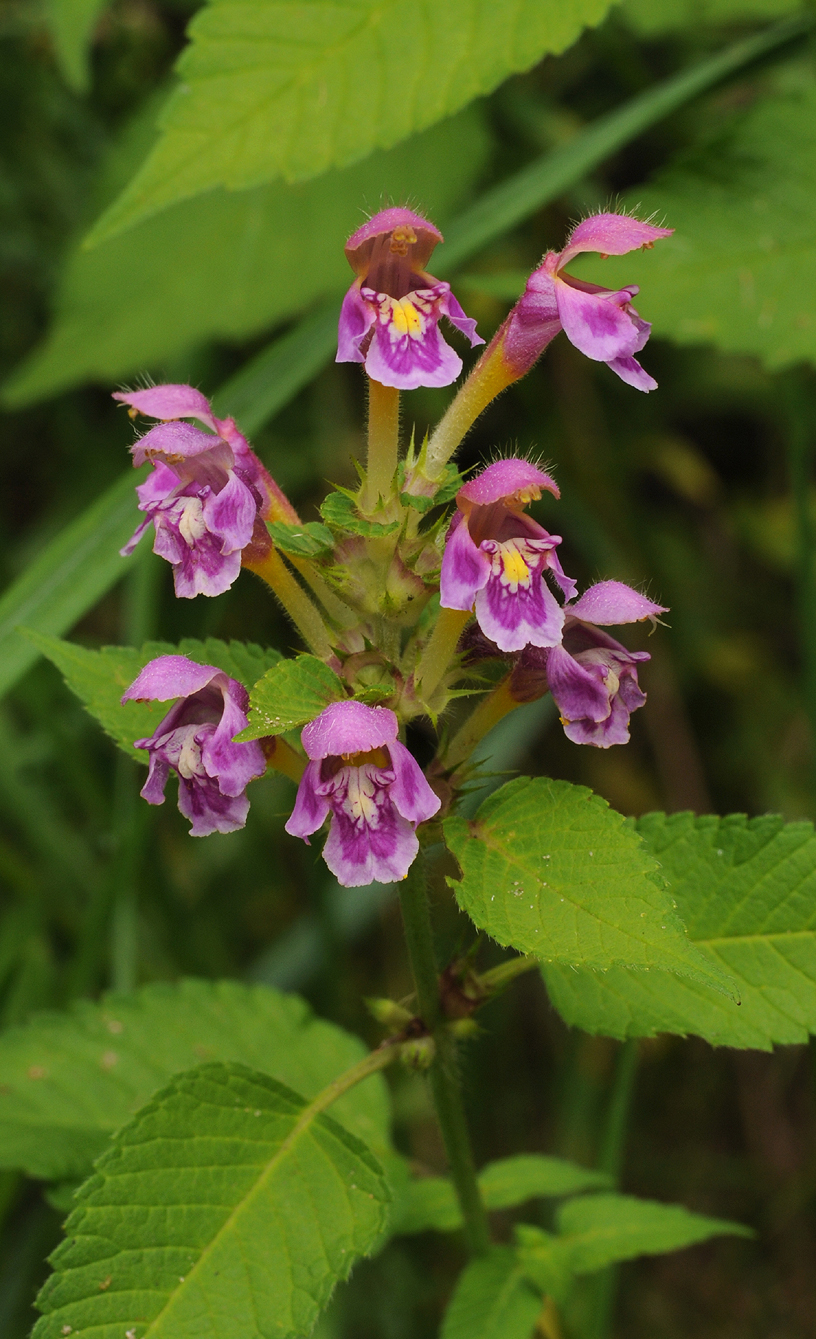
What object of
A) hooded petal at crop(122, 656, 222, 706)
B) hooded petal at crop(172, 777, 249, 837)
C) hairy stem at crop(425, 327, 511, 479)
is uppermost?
hairy stem at crop(425, 327, 511, 479)

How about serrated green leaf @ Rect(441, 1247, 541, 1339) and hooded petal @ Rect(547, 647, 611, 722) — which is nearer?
hooded petal @ Rect(547, 647, 611, 722)

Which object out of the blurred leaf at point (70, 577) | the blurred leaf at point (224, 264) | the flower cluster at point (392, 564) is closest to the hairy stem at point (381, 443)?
the flower cluster at point (392, 564)

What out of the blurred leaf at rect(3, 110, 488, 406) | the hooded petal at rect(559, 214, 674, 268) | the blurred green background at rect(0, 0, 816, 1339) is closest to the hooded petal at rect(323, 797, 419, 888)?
the hooded petal at rect(559, 214, 674, 268)

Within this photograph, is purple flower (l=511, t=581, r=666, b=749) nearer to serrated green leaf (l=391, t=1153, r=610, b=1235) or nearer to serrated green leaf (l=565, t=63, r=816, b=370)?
serrated green leaf (l=391, t=1153, r=610, b=1235)

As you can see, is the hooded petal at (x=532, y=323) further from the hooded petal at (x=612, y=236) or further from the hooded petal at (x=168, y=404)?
the hooded petal at (x=168, y=404)

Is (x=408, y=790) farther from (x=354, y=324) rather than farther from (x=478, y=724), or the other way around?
(x=354, y=324)
